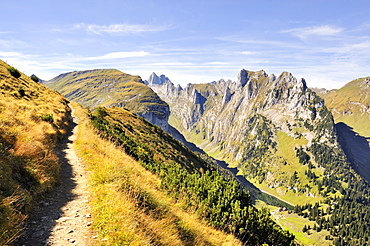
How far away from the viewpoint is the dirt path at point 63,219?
7137mm

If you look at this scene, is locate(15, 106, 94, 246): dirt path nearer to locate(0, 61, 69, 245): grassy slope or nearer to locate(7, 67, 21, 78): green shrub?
locate(0, 61, 69, 245): grassy slope

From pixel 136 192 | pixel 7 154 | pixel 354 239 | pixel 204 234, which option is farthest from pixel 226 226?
pixel 354 239

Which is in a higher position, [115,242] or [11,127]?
[11,127]

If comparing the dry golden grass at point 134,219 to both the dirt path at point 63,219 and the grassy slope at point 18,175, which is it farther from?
the grassy slope at point 18,175

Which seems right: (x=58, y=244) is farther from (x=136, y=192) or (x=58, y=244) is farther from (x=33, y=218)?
(x=136, y=192)

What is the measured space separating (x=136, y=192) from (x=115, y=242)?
3765mm

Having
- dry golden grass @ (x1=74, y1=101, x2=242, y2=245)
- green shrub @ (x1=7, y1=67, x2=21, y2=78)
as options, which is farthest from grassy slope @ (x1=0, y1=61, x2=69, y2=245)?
green shrub @ (x1=7, y1=67, x2=21, y2=78)

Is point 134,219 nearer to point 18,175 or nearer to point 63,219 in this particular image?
point 63,219

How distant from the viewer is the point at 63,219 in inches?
343

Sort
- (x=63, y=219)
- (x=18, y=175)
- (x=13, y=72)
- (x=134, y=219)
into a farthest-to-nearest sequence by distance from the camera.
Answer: (x=13, y=72) → (x=18, y=175) → (x=63, y=219) → (x=134, y=219)

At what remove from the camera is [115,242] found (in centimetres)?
681

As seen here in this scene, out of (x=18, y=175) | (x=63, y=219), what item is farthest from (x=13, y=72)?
(x=63, y=219)

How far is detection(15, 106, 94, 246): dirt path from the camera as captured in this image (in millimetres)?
7137

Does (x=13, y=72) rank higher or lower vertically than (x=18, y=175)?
higher
